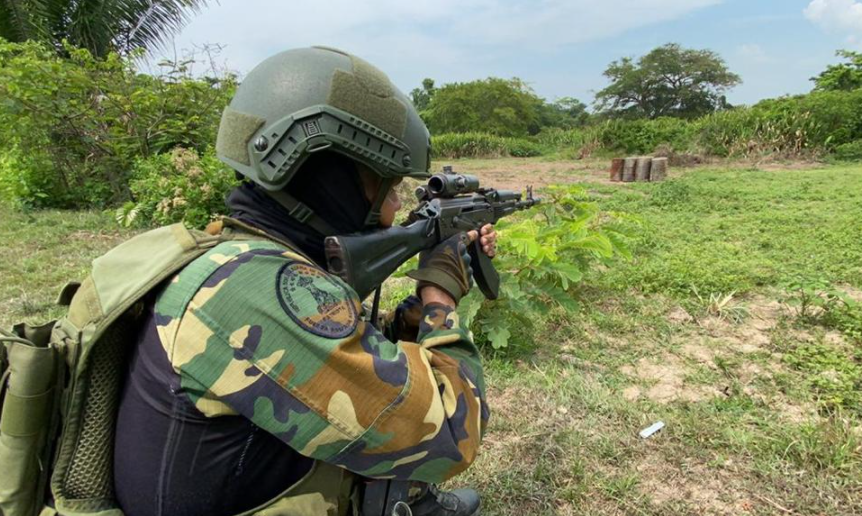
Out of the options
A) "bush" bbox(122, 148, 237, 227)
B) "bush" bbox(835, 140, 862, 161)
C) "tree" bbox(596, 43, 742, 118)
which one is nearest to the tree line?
"tree" bbox(596, 43, 742, 118)

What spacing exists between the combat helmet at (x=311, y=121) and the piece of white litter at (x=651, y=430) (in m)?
1.91

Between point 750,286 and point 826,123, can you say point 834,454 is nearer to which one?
point 750,286

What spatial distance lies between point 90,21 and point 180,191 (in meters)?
7.54

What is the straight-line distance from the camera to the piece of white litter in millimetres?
2684

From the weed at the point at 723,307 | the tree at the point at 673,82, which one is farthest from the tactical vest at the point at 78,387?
the tree at the point at 673,82

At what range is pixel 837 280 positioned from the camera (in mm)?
4777

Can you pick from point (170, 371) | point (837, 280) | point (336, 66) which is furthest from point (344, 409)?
point (837, 280)

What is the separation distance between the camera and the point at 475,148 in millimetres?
25172

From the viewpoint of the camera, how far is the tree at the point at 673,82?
120 ft

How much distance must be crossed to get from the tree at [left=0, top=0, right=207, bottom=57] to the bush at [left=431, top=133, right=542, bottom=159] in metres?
13.5

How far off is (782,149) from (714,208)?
1155 centimetres

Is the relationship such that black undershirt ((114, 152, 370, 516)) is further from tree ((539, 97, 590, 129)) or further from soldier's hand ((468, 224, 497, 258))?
tree ((539, 97, 590, 129))

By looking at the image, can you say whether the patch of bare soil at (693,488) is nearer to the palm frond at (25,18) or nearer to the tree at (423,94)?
the palm frond at (25,18)

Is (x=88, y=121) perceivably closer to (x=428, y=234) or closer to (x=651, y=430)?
(x=428, y=234)
